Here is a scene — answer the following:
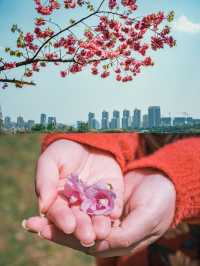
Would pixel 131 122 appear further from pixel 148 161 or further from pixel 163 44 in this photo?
pixel 148 161

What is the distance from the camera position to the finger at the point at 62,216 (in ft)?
2.28

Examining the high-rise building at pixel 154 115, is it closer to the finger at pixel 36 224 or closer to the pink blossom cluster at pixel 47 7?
the pink blossom cluster at pixel 47 7

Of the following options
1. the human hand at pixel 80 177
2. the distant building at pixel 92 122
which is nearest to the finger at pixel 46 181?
the human hand at pixel 80 177

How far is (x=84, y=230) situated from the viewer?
70 centimetres

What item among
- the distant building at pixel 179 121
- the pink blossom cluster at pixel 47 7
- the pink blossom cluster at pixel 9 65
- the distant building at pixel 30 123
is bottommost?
the distant building at pixel 30 123

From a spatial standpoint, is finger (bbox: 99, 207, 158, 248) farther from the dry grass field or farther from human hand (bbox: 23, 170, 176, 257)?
the dry grass field

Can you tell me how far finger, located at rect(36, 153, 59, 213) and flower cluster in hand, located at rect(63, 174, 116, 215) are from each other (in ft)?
0.12

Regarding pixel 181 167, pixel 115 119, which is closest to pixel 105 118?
pixel 115 119

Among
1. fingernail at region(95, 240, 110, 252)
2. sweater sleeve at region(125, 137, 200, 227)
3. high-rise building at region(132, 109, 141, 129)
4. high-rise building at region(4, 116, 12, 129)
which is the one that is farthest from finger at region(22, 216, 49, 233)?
high-rise building at region(132, 109, 141, 129)

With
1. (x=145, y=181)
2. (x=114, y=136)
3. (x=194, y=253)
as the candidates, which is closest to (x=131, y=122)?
(x=114, y=136)

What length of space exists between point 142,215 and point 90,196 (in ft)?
0.36

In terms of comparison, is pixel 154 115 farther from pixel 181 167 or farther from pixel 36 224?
pixel 36 224

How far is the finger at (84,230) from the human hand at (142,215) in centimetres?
6

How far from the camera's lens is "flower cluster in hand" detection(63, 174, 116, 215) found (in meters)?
0.77
